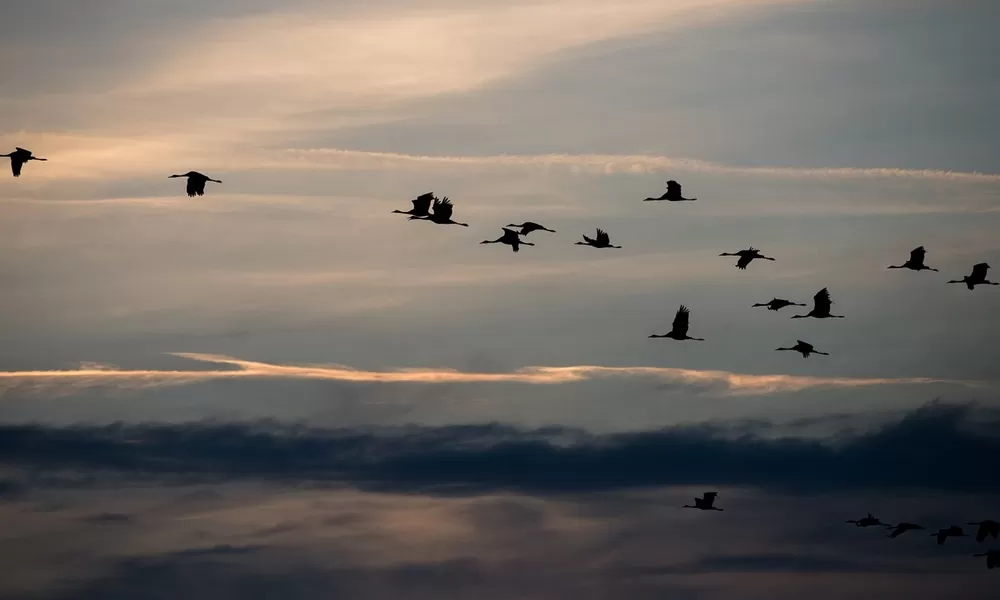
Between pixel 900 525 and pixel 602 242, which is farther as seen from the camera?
pixel 900 525

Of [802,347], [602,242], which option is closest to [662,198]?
[602,242]

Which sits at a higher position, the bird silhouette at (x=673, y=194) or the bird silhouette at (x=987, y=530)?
the bird silhouette at (x=673, y=194)

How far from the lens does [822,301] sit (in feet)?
497

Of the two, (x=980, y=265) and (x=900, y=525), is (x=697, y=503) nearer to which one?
(x=900, y=525)

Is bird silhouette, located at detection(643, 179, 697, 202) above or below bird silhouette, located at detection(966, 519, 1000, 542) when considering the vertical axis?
above

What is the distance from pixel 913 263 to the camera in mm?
152125

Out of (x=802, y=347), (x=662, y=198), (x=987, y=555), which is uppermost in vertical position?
→ (x=662, y=198)

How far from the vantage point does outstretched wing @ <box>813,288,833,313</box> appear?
151 m

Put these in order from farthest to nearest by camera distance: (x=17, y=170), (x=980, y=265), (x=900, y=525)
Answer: (x=900, y=525) → (x=980, y=265) → (x=17, y=170)

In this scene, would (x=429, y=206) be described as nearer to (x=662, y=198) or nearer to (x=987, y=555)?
(x=662, y=198)

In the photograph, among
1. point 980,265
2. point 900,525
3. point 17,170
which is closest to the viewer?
point 17,170

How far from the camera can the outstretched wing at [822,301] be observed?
151125mm

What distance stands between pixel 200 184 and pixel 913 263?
52731 mm

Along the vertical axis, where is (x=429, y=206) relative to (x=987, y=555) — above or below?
above
